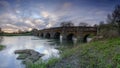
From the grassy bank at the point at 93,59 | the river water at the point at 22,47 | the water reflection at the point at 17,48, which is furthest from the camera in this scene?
the river water at the point at 22,47

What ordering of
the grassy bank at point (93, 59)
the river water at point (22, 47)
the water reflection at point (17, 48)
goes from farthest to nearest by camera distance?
1. the river water at point (22, 47)
2. the water reflection at point (17, 48)
3. the grassy bank at point (93, 59)

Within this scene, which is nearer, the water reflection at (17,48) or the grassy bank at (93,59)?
the grassy bank at (93,59)

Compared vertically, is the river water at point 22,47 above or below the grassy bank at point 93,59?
below

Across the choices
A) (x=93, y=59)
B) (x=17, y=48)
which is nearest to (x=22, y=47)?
(x=17, y=48)

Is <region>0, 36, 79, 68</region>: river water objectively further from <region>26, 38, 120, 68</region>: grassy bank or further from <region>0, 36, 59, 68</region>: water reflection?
<region>26, 38, 120, 68</region>: grassy bank

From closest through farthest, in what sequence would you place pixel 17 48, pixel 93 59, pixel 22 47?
pixel 93 59, pixel 17 48, pixel 22 47

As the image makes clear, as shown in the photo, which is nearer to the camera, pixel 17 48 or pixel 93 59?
pixel 93 59

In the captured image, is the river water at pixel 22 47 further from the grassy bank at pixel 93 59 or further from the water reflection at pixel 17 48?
the grassy bank at pixel 93 59

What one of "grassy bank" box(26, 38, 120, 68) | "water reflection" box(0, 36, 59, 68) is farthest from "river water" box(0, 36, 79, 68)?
"grassy bank" box(26, 38, 120, 68)

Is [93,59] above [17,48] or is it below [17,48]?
above

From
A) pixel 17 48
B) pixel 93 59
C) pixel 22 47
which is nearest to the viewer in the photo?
pixel 93 59

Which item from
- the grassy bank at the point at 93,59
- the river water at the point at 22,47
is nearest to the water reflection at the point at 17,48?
the river water at the point at 22,47

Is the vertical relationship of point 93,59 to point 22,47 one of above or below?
above

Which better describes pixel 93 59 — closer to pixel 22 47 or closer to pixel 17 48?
pixel 17 48
